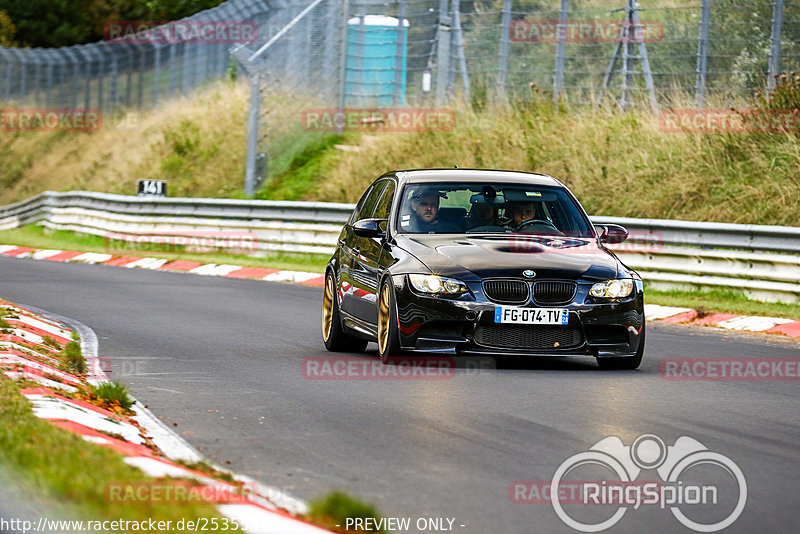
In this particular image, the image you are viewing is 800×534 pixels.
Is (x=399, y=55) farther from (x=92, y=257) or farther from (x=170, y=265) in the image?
(x=92, y=257)

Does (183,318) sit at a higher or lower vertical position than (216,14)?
lower

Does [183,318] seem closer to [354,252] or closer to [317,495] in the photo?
[354,252]

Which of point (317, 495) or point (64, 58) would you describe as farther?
point (64, 58)

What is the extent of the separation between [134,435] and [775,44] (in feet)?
59.0

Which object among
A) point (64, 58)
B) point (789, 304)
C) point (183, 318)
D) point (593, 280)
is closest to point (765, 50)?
point (789, 304)

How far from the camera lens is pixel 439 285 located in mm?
10438

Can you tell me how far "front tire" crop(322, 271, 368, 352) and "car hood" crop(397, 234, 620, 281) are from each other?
4.12 feet

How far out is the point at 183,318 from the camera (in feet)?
50.2

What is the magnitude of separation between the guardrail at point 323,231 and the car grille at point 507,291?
23.7 feet

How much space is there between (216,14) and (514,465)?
3346 centimetres

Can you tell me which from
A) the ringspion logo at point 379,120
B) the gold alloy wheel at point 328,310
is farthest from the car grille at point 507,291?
the ringspion logo at point 379,120

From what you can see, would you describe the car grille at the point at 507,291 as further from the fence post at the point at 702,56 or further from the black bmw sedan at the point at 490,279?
the fence post at the point at 702,56

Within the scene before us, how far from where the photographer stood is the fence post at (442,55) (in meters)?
29.8

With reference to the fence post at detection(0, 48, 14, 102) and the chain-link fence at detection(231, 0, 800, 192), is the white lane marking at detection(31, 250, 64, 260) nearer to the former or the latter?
the chain-link fence at detection(231, 0, 800, 192)
